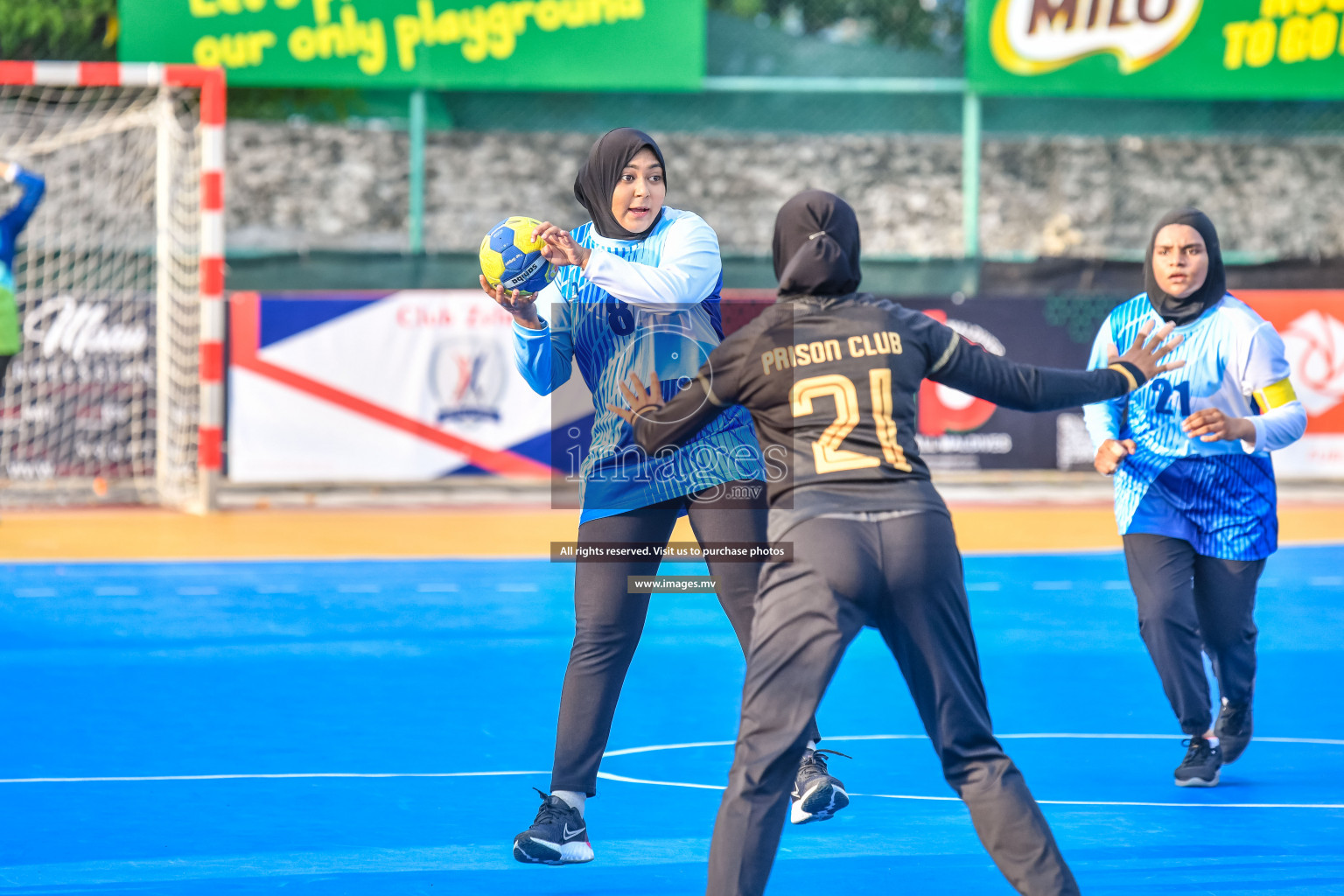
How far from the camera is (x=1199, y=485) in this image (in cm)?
573

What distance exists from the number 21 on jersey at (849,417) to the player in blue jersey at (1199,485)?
210 cm

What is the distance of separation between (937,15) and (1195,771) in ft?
57.7

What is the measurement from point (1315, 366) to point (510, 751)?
39.5 feet

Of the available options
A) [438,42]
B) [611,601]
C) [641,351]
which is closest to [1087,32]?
[438,42]

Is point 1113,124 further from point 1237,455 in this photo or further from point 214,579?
point 1237,455

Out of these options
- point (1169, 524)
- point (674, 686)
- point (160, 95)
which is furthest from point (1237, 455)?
point (160, 95)

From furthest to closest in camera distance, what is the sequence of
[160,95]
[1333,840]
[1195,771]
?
[160,95], [1195,771], [1333,840]

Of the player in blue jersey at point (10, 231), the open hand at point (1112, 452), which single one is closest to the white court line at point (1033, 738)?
the open hand at point (1112, 452)

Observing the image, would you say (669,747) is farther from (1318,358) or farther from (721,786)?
(1318,358)

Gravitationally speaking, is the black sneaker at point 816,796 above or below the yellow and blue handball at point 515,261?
below

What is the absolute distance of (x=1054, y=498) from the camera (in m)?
15.6

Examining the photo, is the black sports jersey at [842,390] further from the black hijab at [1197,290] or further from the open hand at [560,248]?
the black hijab at [1197,290]

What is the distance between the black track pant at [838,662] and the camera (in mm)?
3646

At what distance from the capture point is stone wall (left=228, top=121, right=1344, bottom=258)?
69.8 feet
